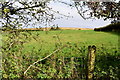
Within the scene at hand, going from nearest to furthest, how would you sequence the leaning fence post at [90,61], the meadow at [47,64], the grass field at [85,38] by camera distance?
the leaning fence post at [90,61] < the meadow at [47,64] < the grass field at [85,38]

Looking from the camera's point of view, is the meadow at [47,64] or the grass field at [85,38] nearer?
the meadow at [47,64]

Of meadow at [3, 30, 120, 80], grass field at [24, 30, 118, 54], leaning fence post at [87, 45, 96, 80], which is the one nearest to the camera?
leaning fence post at [87, 45, 96, 80]

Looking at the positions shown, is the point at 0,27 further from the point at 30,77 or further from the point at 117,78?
the point at 117,78

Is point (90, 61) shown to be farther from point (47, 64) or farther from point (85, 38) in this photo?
point (85, 38)

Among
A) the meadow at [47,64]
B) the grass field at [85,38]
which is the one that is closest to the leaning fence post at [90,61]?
the meadow at [47,64]

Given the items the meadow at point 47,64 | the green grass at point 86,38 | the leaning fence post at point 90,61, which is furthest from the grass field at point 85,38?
the leaning fence post at point 90,61

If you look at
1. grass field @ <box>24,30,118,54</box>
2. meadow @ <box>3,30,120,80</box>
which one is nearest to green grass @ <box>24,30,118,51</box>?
grass field @ <box>24,30,118,54</box>

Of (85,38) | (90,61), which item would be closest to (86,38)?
(85,38)

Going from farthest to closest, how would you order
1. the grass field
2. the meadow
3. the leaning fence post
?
the grass field → the meadow → the leaning fence post

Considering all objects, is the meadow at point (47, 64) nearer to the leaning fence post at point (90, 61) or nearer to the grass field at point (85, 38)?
the grass field at point (85, 38)

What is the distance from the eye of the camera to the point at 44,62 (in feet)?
21.0

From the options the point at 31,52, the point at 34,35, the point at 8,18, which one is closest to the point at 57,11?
the point at 34,35

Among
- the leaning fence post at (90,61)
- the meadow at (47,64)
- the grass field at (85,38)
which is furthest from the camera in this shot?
the grass field at (85,38)

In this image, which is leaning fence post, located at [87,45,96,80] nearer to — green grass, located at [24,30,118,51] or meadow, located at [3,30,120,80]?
meadow, located at [3,30,120,80]
